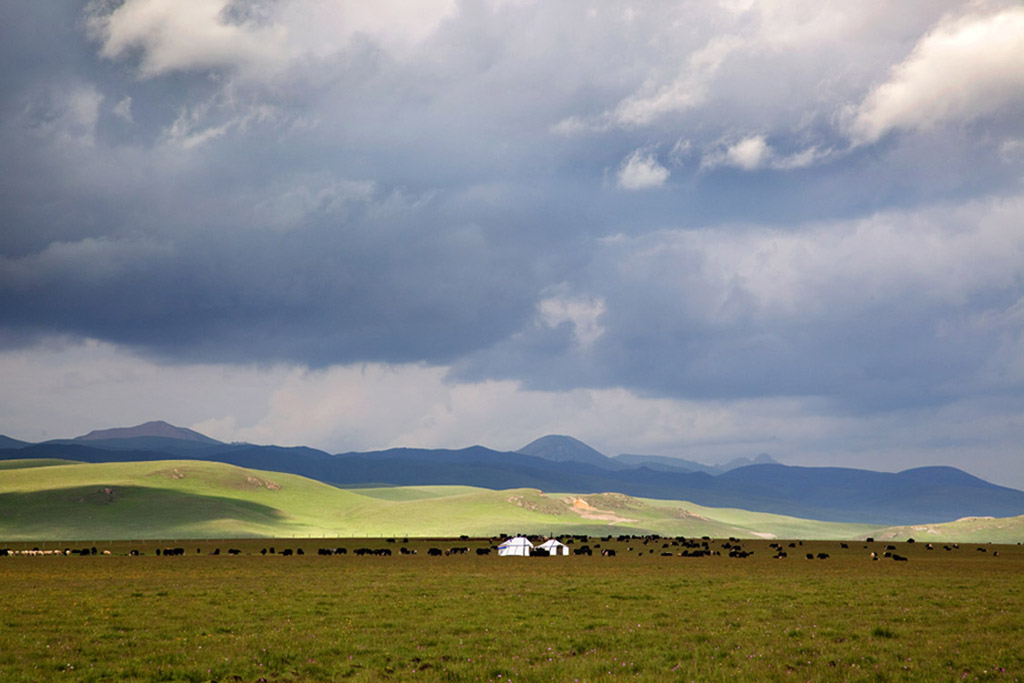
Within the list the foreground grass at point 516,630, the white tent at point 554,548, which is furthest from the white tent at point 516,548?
the foreground grass at point 516,630

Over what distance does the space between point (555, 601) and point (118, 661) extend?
803 inches

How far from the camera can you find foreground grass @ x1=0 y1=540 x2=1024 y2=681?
21469 millimetres

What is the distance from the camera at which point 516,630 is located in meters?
27.9

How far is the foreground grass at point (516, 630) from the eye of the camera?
2147 centimetres

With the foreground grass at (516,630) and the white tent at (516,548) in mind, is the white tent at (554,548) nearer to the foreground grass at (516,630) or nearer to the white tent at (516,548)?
the white tent at (516,548)

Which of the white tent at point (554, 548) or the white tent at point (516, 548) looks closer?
the white tent at point (516, 548)

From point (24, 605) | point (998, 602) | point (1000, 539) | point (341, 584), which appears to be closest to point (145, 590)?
point (24, 605)

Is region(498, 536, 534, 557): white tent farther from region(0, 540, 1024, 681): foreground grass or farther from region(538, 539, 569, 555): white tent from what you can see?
region(0, 540, 1024, 681): foreground grass

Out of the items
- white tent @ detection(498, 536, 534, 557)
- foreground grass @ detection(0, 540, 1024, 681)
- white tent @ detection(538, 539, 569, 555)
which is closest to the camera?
foreground grass @ detection(0, 540, 1024, 681)

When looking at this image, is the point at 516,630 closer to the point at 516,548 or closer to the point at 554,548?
the point at 516,548

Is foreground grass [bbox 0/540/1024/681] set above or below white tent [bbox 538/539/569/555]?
above

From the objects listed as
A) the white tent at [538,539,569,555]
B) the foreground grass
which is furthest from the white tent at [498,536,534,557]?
the foreground grass

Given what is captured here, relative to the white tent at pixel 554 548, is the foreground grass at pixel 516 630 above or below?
above

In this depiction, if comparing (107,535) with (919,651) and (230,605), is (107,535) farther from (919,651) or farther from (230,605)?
(919,651)
